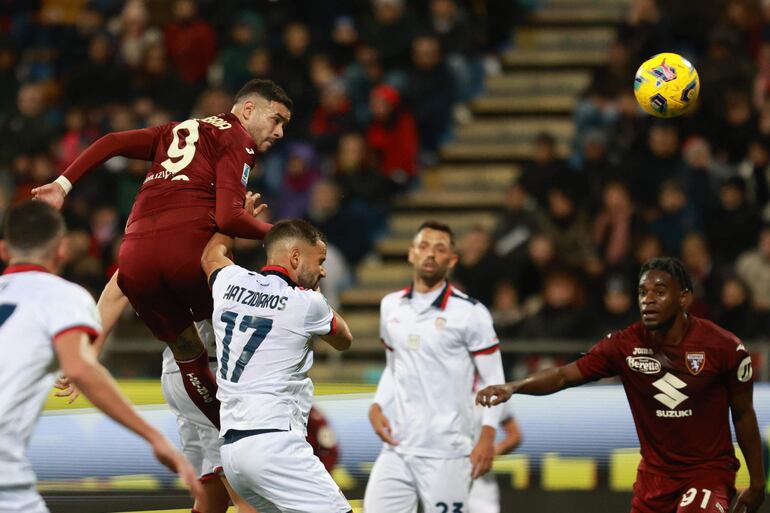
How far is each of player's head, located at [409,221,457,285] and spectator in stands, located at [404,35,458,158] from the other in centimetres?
629

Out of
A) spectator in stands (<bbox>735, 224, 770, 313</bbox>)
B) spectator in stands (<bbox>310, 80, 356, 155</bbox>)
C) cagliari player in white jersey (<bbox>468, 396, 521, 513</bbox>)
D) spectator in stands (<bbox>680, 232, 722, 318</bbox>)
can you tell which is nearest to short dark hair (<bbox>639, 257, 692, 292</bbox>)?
cagliari player in white jersey (<bbox>468, 396, 521, 513</bbox>)

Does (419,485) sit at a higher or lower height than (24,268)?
lower

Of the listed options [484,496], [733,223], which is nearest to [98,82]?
[733,223]

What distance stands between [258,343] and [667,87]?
3.37 meters

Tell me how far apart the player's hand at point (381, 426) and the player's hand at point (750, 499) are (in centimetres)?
237

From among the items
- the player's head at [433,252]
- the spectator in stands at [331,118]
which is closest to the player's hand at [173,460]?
the player's head at [433,252]

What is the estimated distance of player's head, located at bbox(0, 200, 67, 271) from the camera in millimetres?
5402

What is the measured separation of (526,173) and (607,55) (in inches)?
124

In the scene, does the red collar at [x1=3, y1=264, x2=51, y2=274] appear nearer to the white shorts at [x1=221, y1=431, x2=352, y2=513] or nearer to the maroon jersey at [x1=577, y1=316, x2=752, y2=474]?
the white shorts at [x1=221, y1=431, x2=352, y2=513]

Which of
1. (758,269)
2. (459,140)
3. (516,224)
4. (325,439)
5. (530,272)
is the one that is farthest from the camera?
(459,140)

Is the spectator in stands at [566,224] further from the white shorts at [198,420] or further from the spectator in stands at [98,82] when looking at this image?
the spectator in stands at [98,82]

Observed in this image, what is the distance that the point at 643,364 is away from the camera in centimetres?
732

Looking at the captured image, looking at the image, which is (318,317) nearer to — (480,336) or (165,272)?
(165,272)

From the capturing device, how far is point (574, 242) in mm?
12789
